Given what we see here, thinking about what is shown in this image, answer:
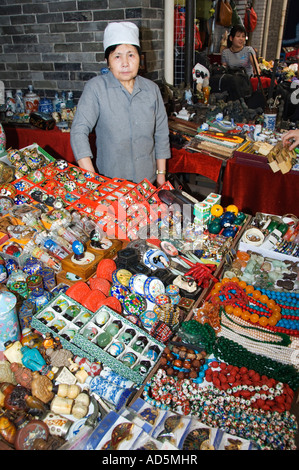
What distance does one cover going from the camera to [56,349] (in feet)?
4.79

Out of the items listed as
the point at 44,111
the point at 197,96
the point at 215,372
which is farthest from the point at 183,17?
the point at 215,372

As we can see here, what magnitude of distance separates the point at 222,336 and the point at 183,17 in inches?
204

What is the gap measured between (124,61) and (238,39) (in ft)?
14.6

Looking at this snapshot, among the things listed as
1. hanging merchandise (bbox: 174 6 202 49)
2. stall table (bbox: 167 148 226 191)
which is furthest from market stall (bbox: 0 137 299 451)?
hanging merchandise (bbox: 174 6 202 49)

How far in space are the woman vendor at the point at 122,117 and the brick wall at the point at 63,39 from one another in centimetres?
199

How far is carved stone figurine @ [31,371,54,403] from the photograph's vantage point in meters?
1.31

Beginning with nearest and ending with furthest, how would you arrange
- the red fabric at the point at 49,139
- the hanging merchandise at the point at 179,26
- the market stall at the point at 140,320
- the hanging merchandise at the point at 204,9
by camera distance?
1. the market stall at the point at 140,320
2. the red fabric at the point at 49,139
3. the hanging merchandise at the point at 179,26
4. the hanging merchandise at the point at 204,9

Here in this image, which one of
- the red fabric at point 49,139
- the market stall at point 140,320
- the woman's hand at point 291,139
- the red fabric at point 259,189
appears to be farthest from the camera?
the red fabric at point 49,139

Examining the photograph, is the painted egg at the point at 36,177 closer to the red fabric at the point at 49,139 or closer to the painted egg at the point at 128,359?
the painted egg at the point at 128,359

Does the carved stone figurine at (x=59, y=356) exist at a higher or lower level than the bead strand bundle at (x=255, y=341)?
higher

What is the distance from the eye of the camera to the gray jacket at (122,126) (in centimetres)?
258

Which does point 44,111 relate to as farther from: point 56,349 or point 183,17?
point 56,349

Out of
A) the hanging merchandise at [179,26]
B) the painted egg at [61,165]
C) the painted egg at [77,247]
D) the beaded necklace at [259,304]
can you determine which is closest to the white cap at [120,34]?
the painted egg at [61,165]

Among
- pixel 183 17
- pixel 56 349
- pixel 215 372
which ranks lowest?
pixel 215 372
